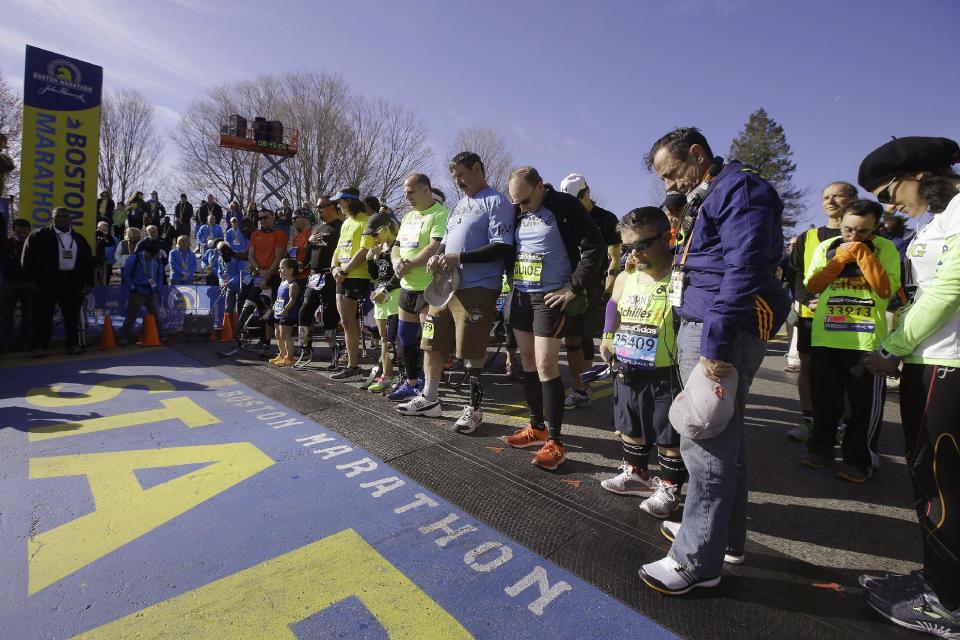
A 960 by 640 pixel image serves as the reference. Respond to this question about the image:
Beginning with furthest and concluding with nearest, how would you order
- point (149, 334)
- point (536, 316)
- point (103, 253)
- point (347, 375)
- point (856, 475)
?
point (103, 253) → point (149, 334) → point (347, 375) → point (536, 316) → point (856, 475)

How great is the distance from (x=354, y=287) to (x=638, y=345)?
3.53 meters

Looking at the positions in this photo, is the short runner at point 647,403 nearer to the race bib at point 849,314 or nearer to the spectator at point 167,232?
the race bib at point 849,314

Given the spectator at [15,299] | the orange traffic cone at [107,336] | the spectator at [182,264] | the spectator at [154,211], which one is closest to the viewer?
the spectator at [15,299]

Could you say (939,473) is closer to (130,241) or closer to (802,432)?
(802,432)

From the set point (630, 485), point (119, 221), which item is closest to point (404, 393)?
point (630, 485)

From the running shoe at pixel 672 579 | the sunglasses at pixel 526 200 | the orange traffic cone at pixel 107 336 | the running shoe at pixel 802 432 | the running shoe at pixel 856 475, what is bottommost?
the orange traffic cone at pixel 107 336

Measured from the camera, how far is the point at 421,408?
4.12 meters

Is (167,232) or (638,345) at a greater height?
(167,232)

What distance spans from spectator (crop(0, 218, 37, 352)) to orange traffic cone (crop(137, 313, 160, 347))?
136 centimetres

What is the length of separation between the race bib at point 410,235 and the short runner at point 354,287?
98 centimetres

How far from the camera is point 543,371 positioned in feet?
10.5

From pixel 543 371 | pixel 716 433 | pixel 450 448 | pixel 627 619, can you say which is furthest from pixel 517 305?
pixel 627 619

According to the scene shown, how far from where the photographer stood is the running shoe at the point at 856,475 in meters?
3.05

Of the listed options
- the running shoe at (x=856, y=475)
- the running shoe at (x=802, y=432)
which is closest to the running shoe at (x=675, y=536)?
the running shoe at (x=856, y=475)
